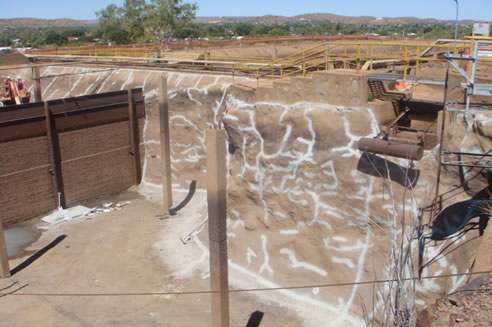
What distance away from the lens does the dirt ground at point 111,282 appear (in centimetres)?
994

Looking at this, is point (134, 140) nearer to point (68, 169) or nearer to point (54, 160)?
point (68, 169)

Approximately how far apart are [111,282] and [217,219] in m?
4.86

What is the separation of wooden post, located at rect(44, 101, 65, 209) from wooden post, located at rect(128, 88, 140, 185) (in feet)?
8.71

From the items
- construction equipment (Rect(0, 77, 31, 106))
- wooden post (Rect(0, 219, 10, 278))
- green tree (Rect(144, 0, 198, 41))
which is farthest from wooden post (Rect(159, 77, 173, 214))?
green tree (Rect(144, 0, 198, 41))

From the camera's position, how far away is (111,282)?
36.9ft

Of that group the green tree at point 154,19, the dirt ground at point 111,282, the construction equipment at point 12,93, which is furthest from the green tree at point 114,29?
the dirt ground at point 111,282

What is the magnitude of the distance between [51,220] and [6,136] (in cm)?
275

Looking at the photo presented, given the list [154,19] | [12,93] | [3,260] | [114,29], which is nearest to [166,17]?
[154,19]

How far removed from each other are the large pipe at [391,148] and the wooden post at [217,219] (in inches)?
123

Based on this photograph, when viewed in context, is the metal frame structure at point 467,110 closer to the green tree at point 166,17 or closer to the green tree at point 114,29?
the green tree at point 166,17

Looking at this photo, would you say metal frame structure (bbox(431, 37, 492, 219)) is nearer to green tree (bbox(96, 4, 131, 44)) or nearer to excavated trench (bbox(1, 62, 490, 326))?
excavated trench (bbox(1, 62, 490, 326))

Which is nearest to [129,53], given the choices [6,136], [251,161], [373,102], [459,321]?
[6,136]

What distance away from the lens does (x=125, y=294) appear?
33.7ft

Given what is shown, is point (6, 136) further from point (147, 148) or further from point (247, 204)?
point (247, 204)
